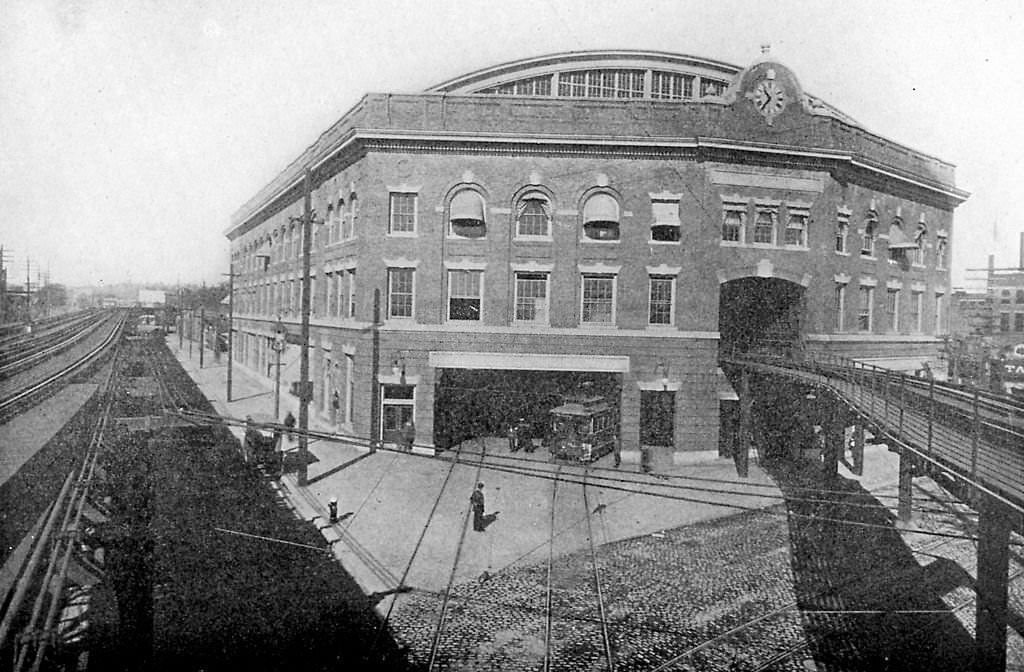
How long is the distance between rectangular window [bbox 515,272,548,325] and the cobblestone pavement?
8.64 m

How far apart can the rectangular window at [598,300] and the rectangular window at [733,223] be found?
179 inches

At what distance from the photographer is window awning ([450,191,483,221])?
22.4 metres

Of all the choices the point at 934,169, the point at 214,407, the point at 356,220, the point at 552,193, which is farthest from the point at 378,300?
the point at 934,169

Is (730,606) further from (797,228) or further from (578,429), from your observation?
(797,228)

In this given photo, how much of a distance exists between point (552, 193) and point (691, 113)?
5695 millimetres

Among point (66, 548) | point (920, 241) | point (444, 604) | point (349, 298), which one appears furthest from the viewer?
point (920, 241)

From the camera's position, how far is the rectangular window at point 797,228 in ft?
78.9

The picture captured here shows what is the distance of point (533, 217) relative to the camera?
23.1m

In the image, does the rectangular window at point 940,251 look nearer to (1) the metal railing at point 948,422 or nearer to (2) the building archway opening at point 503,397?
(1) the metal railing at point 948,422

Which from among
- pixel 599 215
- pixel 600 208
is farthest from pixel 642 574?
pixel 600 208

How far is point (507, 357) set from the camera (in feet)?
74.3

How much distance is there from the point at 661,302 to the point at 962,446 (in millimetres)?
12849

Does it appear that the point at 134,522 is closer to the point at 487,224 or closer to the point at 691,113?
the point at 487,224

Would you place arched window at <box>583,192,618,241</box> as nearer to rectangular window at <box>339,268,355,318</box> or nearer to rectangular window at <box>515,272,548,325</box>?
rectangular window at <box>515,272,548,325</box>
